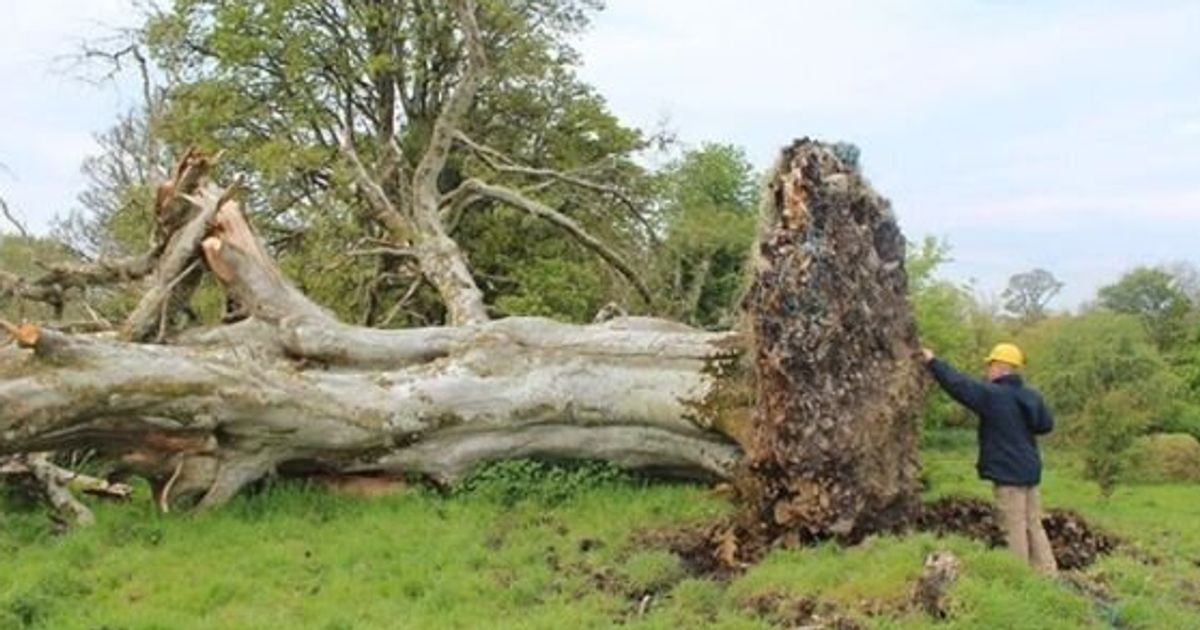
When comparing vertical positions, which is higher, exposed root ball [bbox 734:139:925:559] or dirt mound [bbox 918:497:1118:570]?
exposed root ball [bbox 734:139:925:559]

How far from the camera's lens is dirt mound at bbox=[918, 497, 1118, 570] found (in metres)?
9.45

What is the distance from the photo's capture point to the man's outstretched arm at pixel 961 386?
8.77 metres

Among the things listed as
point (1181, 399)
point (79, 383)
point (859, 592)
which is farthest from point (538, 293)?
point (1181, 399)

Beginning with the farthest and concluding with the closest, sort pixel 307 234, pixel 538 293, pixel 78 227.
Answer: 1. pixel 78 227
2. pixel 538 293
3. pixel 307 234

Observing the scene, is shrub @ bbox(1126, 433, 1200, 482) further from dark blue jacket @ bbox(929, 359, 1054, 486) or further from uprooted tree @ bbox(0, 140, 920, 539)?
dark blue jacket @ bbox(929, 359, 1054, 486)

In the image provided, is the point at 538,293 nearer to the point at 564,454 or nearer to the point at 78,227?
the point at 564,454

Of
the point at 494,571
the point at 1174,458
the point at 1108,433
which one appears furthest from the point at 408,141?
the point at 494,571

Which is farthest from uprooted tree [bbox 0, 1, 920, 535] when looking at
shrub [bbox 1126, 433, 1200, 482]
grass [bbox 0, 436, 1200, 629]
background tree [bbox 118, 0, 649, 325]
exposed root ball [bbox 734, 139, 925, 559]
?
shrub [bbox 1126, 433, 1200, 482]

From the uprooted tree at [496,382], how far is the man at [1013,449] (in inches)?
29.7

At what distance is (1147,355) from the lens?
23516 millimetres

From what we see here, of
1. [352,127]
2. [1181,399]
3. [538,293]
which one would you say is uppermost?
[352,127]

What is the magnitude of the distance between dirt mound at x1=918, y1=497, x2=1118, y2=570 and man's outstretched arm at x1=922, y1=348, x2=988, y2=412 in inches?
41.5

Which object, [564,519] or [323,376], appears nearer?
[564,519]

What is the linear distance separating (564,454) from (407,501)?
1428 millimetres
